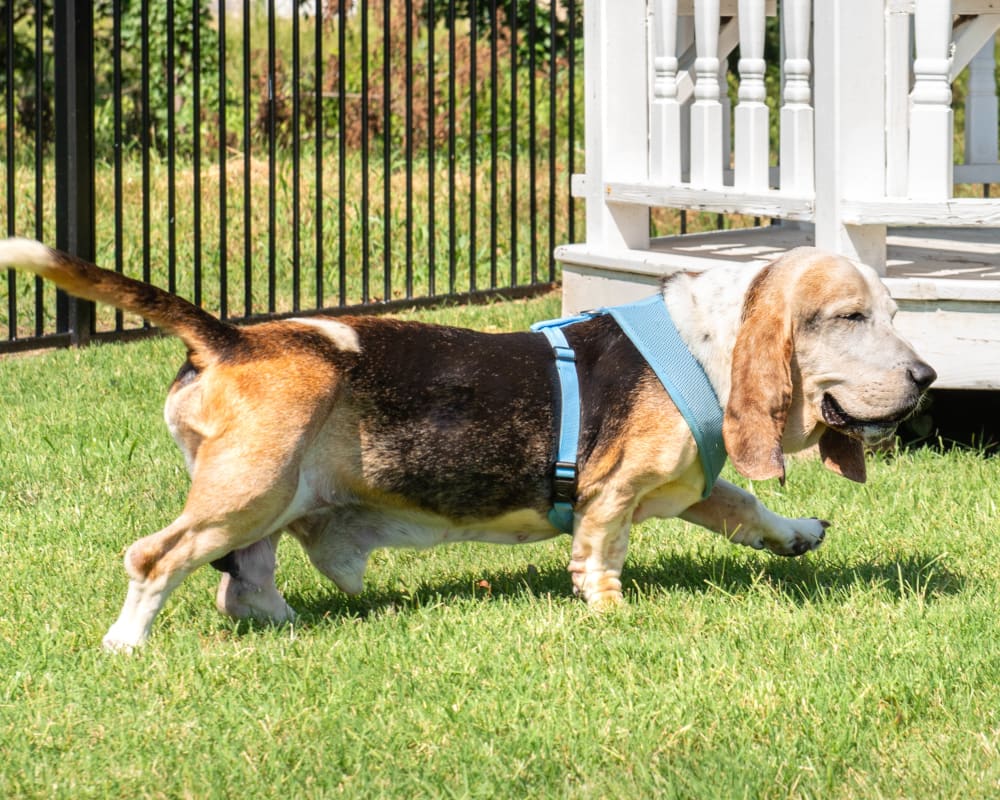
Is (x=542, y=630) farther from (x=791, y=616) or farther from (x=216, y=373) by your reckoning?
(x=216, y=373)

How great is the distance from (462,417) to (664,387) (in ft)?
1.88

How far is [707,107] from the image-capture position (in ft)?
23.0

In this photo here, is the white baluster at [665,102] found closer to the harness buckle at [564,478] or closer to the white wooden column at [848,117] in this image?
the white wooden column at [848,117]

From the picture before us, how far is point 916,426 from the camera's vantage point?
6.82 meters

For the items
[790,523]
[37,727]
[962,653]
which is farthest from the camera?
[790,523]

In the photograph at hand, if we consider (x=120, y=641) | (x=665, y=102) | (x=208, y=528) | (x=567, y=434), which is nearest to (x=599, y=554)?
(x=567, y=434)

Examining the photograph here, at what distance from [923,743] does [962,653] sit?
0.59 m

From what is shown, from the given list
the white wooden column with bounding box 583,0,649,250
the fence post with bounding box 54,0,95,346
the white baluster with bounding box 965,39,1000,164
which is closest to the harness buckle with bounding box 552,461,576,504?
the white wooden column with bounding box 583,0,649,250

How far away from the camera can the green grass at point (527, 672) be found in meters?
3.43

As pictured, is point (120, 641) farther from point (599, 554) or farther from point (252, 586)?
point (599, 554)

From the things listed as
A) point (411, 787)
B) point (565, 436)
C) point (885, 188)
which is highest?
point (885, 188)

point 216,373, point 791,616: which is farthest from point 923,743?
point 216,373

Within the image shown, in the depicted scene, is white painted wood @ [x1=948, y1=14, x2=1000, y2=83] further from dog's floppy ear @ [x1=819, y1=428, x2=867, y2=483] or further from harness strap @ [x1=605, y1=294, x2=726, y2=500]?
harness strap @ [x1=605, y1=294, x2=726, y2=500]

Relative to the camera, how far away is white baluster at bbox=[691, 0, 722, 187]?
22.8 feet
